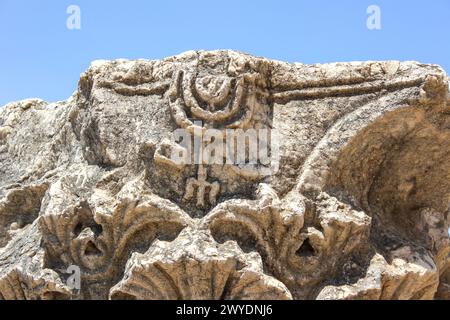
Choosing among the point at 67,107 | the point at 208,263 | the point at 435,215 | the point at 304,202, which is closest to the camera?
the point at 208,263

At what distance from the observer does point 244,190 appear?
3.35m

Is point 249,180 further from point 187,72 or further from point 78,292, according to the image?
point 78,292

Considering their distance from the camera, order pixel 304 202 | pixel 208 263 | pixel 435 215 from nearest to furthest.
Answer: pixel 208 263
pixel 304 202
pixel 435 215

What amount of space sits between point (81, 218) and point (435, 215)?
1.82 m

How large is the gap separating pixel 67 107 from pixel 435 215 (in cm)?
218

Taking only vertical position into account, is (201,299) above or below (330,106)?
below

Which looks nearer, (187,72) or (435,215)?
(187,72)

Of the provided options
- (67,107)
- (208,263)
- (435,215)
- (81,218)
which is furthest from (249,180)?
(67,107)

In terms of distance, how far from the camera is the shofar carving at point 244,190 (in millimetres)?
3211

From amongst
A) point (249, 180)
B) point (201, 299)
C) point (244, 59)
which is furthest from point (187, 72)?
point (201, 299)

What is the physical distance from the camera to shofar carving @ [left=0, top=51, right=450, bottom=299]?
126 inches

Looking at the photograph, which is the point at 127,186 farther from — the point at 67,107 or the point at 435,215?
the point at 435,215

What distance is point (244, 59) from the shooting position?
345 centimetres

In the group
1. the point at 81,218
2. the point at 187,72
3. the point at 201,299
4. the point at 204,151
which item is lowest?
the point at 201,299
